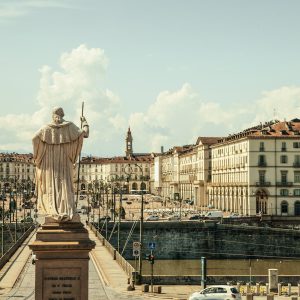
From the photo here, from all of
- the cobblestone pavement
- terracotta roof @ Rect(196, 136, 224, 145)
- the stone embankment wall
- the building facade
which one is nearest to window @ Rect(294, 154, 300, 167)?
the building facade

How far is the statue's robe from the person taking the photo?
22156mm

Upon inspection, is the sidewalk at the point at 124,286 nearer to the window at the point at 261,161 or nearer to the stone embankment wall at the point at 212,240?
the stone embankment wall at the point at 212,240

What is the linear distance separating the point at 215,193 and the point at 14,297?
367 feet

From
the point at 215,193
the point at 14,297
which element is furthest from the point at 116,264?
the point at 215,193

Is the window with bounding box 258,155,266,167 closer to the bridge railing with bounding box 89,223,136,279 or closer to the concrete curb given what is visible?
the bridge railing with bounding box 89,223,136,279

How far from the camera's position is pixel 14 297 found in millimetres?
36688

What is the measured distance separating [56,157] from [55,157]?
0.03m

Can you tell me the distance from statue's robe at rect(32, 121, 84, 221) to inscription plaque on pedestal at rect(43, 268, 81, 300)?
6.99ft

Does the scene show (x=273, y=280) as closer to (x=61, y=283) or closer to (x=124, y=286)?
(x=124, y=286)

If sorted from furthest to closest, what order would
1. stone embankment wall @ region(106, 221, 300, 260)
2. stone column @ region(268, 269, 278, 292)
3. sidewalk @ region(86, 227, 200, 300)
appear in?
stone embankment wall @ region(106, 221, 300, 260)
stone column @ region(268, 269, 278, 292)
sidewalk @ region(86, 227, 200, 300)

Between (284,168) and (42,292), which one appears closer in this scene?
(42,292)

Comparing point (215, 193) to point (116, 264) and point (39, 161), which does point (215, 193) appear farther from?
point (39, 161)

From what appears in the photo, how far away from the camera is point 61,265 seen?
67.7 feet

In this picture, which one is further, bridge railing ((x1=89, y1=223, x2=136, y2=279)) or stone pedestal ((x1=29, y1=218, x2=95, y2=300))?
bridge railing ((x1=89, y1=223, x2=136, y2=279))
